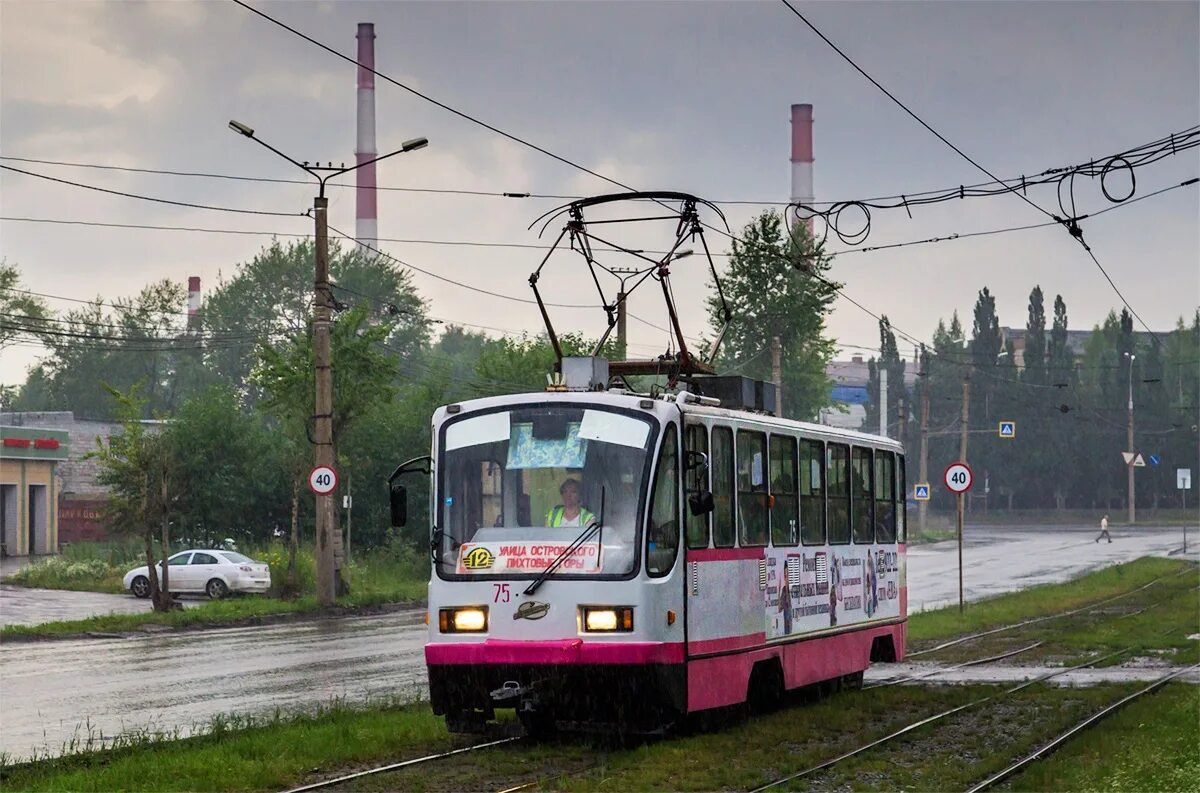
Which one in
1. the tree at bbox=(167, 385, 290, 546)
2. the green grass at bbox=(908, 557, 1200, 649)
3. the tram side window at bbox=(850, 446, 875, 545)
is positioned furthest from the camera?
the tree at bbox=(167, 385, 290, 546)

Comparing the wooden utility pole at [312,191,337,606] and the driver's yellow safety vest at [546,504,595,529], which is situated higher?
the wooden utility pole at [312,191,337,606]

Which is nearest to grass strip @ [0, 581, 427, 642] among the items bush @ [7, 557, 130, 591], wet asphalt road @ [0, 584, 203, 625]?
wet asphalt road @ [0, 584, 203, 625]

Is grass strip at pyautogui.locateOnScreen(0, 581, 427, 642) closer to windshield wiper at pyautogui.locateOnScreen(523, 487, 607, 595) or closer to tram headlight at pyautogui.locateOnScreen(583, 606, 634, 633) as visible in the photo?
windshield wiper at pyautogui.locateOnScreen(523, 487, 607, 595)

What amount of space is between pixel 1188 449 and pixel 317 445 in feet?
288

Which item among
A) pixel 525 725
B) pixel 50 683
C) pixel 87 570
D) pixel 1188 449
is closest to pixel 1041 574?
pixel 87 570

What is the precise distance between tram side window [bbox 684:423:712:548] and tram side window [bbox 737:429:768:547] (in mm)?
948

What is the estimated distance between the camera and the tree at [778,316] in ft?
222

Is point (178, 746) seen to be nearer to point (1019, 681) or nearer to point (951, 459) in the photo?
point (1019, 681)

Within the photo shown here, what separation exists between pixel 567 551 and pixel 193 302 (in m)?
108

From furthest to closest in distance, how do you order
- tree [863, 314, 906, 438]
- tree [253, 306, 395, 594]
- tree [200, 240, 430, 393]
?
tree [863, 314, 906, 438] → tree [200, 240, 430, 393] → tree [253, 306, 395, 594]

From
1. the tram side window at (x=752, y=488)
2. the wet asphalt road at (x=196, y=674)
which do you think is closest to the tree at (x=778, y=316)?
the wet asphalt road at (x=196, y=674)

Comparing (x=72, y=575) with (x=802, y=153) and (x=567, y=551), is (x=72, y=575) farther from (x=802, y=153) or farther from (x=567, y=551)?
(x=802, y=153)

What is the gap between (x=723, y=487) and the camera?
1525 centimetres

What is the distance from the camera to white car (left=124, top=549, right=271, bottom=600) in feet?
138
